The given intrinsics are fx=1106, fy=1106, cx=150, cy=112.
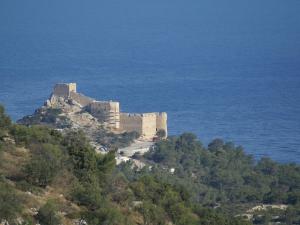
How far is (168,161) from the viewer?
39.9 m

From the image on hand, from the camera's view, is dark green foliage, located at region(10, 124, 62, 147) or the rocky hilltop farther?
the rocky hilltop

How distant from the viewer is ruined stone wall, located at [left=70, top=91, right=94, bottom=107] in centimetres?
4425

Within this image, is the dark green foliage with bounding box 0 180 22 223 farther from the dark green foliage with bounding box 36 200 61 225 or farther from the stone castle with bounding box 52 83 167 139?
the stone castle with bounding box 52 83 167 139

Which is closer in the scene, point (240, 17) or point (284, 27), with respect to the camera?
point (284, 27)

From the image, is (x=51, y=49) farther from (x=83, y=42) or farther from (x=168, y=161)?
(x=168, y=161)

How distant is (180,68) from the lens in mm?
92188

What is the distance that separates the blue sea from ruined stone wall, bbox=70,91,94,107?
8.53m

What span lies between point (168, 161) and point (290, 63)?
56.7 meters

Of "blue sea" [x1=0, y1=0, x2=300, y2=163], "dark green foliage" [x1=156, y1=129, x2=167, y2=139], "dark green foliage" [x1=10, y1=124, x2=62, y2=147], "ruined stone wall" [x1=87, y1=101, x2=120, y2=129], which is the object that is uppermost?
"blue sea" [x1=0, y1=0, x2=300, y2=163]

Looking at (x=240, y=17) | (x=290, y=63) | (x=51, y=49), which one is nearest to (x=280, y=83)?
(x=290, y=63)

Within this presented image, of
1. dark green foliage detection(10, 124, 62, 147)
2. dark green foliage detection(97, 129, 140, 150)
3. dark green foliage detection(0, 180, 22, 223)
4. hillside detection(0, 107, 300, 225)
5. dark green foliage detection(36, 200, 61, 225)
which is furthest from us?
dark green foliage detection(97, 129, 140, 150)

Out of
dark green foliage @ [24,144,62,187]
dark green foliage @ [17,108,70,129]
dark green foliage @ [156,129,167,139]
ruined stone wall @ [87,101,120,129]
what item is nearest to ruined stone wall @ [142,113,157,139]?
dark green foliage @ [156,129,167,139]

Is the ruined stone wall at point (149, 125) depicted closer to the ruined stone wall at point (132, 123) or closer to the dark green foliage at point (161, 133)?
the ruined stone wall at point (132, 123)

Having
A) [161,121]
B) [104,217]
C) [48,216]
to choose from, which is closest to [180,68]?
[161,121]
